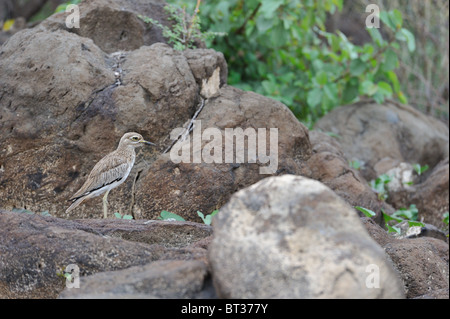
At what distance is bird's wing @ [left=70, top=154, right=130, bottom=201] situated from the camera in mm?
6742

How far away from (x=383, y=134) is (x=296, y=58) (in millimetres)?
2438

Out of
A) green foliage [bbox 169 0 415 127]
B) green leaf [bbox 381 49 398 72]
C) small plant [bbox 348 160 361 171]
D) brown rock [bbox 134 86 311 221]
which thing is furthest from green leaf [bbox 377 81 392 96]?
brown rock [bbox 134 86 311 221]

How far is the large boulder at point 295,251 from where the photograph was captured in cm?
357

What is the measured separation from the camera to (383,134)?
11031 mm

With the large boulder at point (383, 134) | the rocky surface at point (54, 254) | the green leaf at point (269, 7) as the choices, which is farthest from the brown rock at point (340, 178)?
the rocky surface at point (54, 254)

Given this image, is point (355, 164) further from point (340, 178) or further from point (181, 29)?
point (181, 29)

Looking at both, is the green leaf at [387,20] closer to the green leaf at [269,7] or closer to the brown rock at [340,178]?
the green leaf at [269,7]

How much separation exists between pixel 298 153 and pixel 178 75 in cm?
172

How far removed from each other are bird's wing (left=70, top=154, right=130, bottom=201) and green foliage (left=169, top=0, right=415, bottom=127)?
457 centimetres

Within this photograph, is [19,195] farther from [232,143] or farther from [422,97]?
[422,97]

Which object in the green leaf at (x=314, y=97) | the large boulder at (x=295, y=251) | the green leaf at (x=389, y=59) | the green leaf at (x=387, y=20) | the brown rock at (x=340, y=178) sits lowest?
the green leaf at (x=314, y=97)

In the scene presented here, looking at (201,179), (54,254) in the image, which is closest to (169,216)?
(201,179)

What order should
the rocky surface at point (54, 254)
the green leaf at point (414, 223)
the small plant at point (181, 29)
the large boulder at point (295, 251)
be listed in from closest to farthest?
1. the large boulder at point (295, 251)
2. the rocky surface at point (54, 254)
3. the green leaf at point (414, 223)
4. the small plant at point (181, 29)
